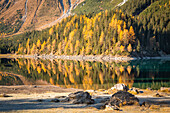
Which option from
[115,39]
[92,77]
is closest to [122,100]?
[92,77]

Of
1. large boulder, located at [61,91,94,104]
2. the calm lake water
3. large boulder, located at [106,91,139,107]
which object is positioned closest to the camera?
large boulder, located at [106,91,139,107]

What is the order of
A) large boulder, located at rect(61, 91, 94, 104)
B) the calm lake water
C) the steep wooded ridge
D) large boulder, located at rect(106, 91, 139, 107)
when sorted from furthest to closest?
1. the steep wooded ridge
2. the calm lake water
3. large boulder, located at rect(61, 91, 94, 104)
4. large boulder, located at rect(106, 91, 139, 107)

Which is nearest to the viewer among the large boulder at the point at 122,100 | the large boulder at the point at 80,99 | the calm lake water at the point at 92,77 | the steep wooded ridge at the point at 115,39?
the large boulder at the point at 122,100

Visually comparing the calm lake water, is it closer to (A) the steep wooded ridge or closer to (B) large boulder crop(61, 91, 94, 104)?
(B) large boulder crop(61, 91, 94, 104)

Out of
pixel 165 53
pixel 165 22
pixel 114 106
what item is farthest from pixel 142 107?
pixel 165 22

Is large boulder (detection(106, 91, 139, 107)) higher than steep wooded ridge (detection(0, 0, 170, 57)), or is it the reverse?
steep wooded ridge (detection(0, 0, 170, 57))

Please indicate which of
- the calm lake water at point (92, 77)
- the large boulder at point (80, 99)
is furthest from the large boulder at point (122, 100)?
the calm lake water at point (92, 77)

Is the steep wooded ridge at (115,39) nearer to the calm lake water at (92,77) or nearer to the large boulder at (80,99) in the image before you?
the calm lake water at (92,77)

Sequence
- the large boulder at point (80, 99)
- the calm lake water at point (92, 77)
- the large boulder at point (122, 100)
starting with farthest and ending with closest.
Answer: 1. the calm lake water at point (92, 77)
2. the large boulder at point (80, 99)
3. the large boulder at point (122, 100)

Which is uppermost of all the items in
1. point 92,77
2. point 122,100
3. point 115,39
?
point 115,39

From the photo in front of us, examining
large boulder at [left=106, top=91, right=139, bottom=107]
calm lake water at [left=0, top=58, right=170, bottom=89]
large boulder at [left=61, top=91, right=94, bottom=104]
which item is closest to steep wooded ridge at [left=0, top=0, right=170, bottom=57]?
calm lake water at [left=0, top=58, right=170, bottom=89]

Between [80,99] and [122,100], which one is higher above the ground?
[122,100]

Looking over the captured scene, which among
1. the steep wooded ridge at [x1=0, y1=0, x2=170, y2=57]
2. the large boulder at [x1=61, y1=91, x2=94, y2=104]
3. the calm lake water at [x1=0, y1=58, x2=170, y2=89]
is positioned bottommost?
the calm lake water at [x1=0, y1=58, x2=170, y2=89]

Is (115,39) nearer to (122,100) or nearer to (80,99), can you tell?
(80,99)
